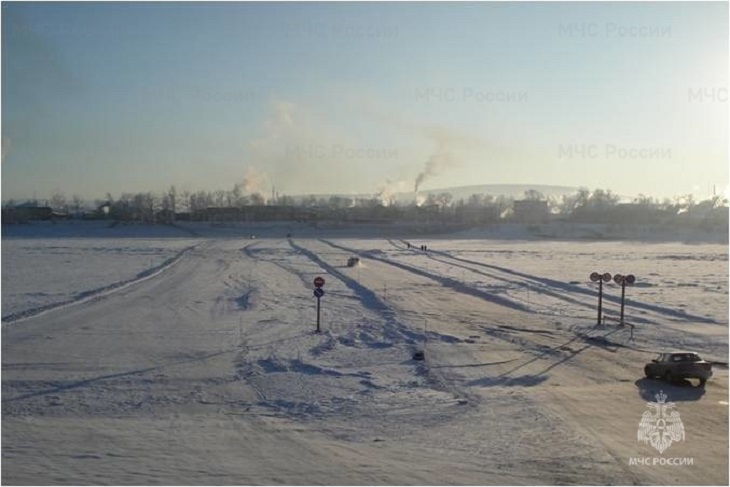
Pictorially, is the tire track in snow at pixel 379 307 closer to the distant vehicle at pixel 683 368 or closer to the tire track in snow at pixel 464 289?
the tire track in snow at pixel 464 289

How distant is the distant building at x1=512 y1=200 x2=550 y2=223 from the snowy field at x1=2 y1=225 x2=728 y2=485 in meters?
153

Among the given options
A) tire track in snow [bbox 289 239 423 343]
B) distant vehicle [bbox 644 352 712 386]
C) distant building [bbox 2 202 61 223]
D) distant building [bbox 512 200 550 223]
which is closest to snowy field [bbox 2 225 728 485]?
tire track in snow [bbox 289 239 423 343]

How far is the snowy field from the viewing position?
9.66m

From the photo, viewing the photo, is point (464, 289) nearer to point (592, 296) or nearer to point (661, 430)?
point (592, 296)

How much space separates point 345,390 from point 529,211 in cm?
18499

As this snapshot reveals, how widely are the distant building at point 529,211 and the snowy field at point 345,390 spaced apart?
153 metres

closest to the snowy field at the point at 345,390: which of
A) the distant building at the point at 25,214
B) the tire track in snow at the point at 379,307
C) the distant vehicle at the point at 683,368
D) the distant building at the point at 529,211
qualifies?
the tire track in snow at the point at 379,307

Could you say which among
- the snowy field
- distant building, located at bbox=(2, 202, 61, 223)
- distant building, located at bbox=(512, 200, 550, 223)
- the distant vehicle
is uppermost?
distant building, located at bbox=(512, 200, 550, 223)

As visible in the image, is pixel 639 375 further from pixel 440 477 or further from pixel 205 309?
pixel 205 309

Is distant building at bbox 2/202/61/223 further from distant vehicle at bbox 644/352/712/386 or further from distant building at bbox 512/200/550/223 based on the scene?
distant vehicle at bbox 644/352/712/386

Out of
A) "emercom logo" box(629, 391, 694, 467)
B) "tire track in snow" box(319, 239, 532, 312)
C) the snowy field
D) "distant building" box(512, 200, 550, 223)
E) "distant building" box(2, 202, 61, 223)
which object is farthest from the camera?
"distant building" box(512, 200, 550, 223)

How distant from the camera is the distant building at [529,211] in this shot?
18280 centimetres

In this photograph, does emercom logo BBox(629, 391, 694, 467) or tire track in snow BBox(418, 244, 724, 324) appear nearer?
emercom logo BBox(629, 391, 694, 467)

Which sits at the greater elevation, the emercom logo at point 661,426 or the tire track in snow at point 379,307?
the emercom logo at point 661,426
